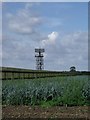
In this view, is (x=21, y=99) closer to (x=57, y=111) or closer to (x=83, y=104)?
(x=83, y=104)

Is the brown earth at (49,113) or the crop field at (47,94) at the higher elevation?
the crop field at (47,94)

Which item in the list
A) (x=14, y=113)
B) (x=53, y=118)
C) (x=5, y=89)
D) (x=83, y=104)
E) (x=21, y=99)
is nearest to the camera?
(x=53, y=118)

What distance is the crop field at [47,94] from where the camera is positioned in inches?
435

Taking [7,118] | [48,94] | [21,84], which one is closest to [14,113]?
[7,118]

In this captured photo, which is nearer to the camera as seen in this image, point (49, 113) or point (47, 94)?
point (49, 113)

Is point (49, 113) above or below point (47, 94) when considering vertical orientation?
below

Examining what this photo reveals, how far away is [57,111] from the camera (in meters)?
9.01

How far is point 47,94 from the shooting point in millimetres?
12281

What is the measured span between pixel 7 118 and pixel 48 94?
4.32 meters

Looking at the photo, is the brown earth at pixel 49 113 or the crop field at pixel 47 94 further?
the crop field at pixel 47 94

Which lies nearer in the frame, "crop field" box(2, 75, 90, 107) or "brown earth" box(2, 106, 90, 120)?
"brown earth" box(2, 106, 90, 120)

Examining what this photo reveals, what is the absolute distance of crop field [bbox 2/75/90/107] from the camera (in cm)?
1105

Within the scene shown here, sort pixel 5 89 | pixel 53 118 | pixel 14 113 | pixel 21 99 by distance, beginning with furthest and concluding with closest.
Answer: pixel 5 89, pixel 21 99, pixel 14 113, pixel 53 118

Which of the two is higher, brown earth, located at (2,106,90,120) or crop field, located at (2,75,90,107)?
crop field, located at (2,75,90,107)
